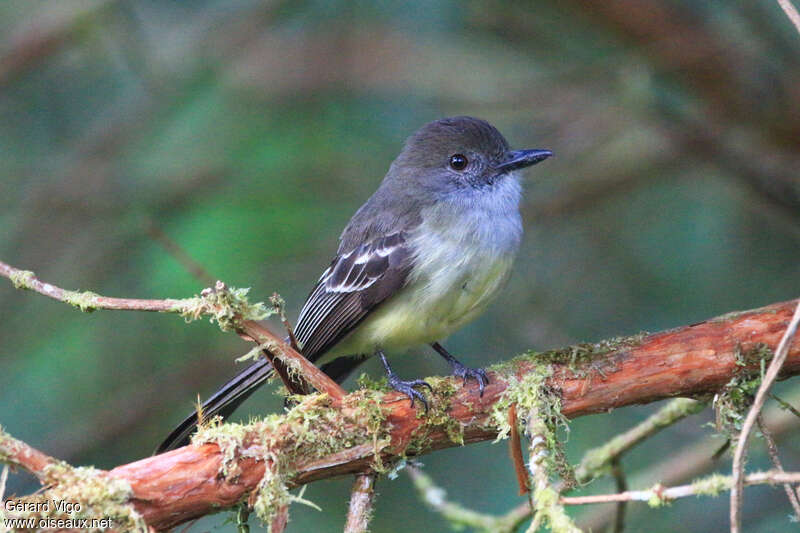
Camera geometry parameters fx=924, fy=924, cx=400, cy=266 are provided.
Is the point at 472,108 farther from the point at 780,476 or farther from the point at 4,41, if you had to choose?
the point at 780,476

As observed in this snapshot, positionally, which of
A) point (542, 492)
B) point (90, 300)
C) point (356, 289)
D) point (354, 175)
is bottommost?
point (542, 492)

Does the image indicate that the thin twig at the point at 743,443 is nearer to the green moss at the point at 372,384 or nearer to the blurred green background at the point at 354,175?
the green moss at the point at 372,384

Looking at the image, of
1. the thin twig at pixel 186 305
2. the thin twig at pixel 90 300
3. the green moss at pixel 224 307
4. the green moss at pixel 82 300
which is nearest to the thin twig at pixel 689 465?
the thin twig at pixel 186 305

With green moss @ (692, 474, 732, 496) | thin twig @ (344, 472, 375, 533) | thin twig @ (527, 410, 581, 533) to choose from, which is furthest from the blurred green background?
green moss @ (692, 474, 732, 496)

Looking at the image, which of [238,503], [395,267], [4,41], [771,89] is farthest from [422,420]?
[4,41]

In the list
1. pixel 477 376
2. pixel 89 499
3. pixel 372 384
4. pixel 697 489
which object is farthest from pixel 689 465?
pixel 89 499

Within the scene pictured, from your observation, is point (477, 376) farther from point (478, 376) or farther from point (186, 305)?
point (186, 305)

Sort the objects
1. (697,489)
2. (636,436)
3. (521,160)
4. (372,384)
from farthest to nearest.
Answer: (521,160), (636,436), (372,384), (697,489)
